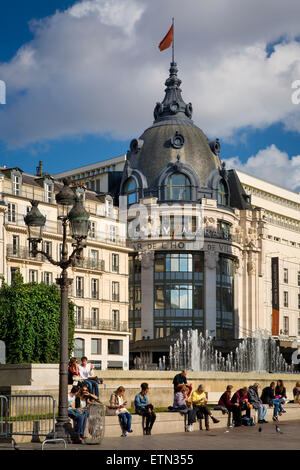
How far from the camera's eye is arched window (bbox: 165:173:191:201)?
3300 inches

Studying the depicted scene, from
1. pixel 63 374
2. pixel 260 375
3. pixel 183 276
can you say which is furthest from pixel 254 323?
pixel 63 374

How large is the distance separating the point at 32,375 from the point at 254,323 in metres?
62.0

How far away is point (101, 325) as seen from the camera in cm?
6988

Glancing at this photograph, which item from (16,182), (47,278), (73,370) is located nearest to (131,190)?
(47,278)

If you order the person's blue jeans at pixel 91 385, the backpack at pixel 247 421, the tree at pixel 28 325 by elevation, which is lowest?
the backpack at pixel 247 421

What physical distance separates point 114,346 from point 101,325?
3236 mm

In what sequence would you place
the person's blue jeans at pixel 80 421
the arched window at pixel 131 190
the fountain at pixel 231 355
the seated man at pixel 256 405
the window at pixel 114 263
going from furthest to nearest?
1. the arched window at pixel 131 190
2. the fountain at pixel 231 355
3. the window at pixel 114 263
4. the seated man at pixel 256 405
5. the person's blue jeans at pixel 80 421

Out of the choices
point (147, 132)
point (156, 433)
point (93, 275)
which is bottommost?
point (156, 433)

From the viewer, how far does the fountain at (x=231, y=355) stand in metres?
76.6

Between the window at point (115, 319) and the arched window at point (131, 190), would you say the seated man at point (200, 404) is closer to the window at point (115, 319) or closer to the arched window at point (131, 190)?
the window at point (115, 319)

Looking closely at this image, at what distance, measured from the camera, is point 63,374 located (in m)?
20.8

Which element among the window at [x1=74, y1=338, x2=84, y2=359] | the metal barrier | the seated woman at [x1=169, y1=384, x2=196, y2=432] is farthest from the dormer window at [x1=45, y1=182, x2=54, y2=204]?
the metal barrier

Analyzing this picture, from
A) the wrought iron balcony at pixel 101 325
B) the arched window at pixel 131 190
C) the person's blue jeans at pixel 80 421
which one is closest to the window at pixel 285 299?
the arched window at pixel 131 190
